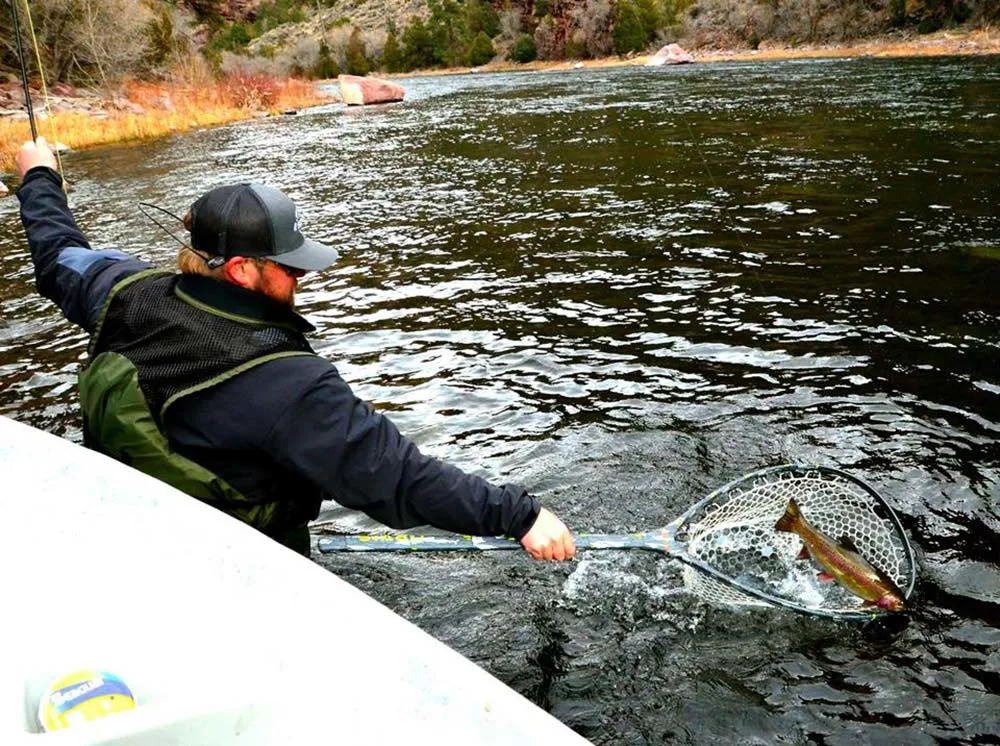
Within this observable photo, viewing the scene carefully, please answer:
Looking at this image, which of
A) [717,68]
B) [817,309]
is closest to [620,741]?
[817,309]

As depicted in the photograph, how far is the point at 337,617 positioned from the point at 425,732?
0.49 m

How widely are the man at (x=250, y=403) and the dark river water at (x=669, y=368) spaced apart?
1.23m

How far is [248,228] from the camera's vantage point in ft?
10.0

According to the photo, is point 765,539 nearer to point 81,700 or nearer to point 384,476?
point 384,476

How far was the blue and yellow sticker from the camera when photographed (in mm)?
2346

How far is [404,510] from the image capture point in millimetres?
3082

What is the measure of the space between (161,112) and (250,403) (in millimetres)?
29703

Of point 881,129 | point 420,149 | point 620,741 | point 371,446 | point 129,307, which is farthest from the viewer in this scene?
point 420,149

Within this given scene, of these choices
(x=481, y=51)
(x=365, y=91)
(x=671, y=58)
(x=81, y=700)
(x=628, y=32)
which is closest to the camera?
(x=81, y=700)

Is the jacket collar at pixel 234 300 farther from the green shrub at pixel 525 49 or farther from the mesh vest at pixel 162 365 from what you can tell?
the green shrub at pixel 525 49

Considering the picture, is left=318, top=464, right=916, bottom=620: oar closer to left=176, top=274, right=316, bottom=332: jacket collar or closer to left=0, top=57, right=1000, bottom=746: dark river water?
left=0, top=57, right=1000, bottom=746: dark river water

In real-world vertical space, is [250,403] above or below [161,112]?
below

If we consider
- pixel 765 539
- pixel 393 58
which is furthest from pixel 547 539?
pixel 393 58

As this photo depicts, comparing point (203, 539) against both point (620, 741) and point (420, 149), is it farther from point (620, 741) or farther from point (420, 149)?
point (420, 149)
